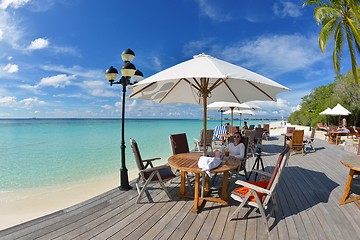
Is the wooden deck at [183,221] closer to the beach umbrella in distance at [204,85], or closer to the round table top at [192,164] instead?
the round table top at [192,164]

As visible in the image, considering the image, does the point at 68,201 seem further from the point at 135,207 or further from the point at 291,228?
the point at 291,228

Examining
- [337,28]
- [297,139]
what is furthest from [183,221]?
[337,28]

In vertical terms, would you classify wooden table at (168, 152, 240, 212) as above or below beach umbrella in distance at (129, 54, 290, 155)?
below

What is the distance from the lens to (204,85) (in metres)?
3.12

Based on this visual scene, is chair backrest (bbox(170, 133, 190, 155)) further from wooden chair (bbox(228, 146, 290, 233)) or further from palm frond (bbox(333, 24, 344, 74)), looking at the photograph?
palm frond (bbox(333, 24, 344, 74))

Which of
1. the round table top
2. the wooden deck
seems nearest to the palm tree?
the wooden deck

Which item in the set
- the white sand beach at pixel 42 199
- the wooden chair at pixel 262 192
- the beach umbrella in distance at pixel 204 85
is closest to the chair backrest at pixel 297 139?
the beach umbrella in distance at pixel 204 85

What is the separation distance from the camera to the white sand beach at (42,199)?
157 inches

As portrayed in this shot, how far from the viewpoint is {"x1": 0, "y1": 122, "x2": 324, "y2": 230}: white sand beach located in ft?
13.1

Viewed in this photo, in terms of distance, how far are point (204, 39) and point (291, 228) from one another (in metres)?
10.9

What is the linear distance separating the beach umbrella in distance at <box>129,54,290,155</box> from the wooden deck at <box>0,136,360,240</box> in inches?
49.6

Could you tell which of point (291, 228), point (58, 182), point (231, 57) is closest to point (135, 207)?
point (291, 228)

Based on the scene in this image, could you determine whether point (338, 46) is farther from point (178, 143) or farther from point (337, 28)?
point (178, 143)

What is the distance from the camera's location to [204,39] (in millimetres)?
11469
